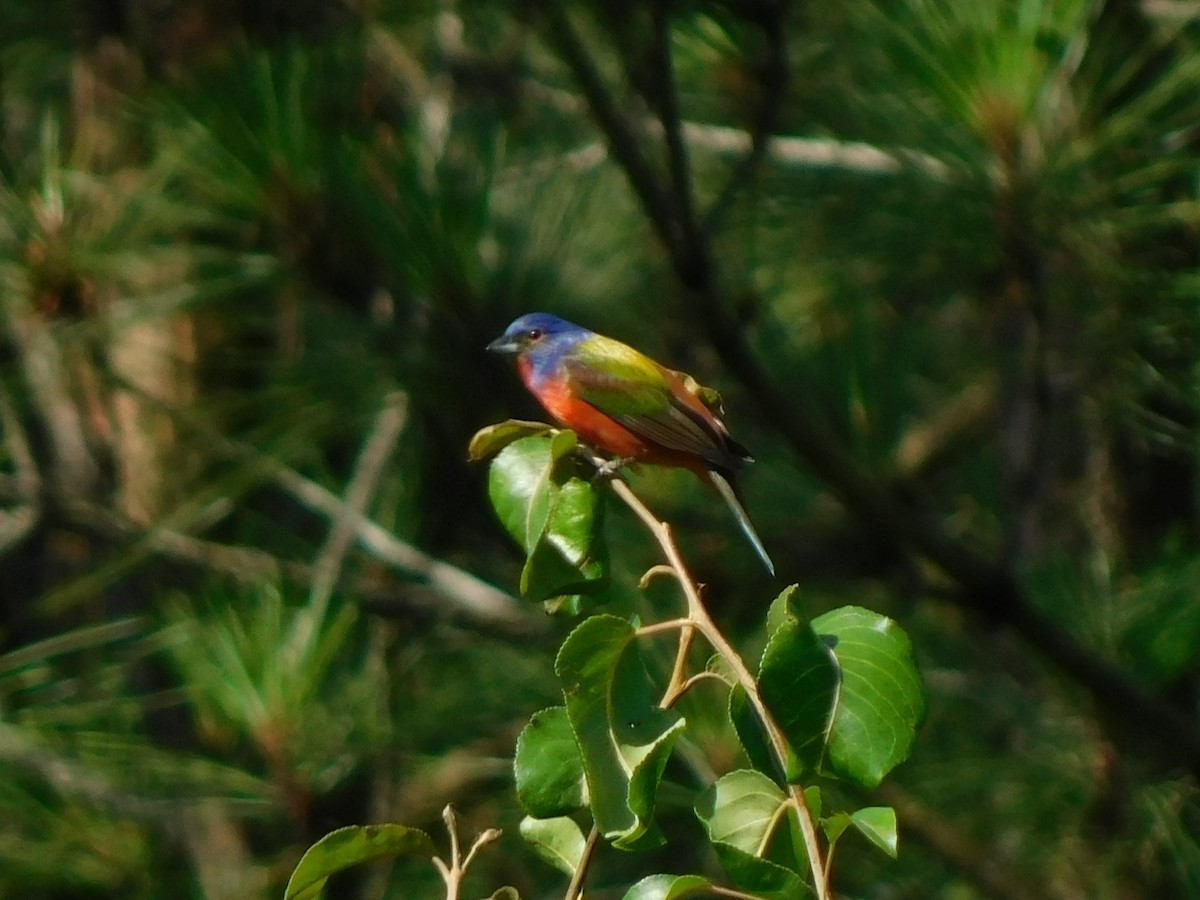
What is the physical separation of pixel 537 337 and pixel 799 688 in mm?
1354

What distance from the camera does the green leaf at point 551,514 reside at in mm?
1195

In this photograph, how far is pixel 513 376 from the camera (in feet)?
8.43

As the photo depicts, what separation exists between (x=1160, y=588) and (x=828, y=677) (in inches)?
80.8

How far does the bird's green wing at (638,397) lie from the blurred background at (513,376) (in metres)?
0.19

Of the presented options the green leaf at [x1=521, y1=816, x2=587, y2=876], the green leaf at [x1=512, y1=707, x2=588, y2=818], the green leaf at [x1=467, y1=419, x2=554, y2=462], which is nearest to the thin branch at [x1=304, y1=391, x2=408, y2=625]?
the green leaf at [x1=467, y1=419, x2=554, y2=462]

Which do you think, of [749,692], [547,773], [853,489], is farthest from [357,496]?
[749,692]

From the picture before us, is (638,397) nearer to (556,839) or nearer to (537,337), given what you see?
(537,337)

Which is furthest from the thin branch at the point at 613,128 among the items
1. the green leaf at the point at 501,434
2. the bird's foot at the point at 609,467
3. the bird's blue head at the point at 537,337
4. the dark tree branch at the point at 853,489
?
the green leaf at the point at 501,434

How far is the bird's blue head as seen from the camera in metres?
2.23

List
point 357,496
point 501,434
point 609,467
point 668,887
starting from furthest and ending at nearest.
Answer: point 357,496, point 609,467, point 501,434, point 668,887

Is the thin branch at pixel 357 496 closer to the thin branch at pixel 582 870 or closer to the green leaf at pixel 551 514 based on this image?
the green leaf at pixel 551 514

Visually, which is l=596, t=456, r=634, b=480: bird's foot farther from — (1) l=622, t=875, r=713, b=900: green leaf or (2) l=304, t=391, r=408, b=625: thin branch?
(2) l=304, t=391, r=408, b=625: thin branch

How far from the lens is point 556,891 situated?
3.48 metres

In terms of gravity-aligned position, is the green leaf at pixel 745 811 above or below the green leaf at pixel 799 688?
below
